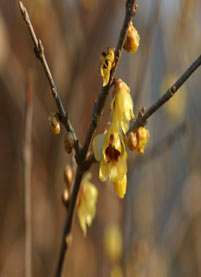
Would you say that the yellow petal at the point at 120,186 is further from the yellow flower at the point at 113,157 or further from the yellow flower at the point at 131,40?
the yellow flower at the point at 131,40

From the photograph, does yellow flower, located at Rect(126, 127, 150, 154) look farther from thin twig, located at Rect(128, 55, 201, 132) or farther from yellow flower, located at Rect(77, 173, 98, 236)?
yellow flower, located at Rect(77, 173, 98, 236)

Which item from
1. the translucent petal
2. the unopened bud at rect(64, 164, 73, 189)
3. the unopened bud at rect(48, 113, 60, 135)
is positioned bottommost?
the translucent petal

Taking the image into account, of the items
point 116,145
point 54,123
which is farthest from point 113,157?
point 54,123

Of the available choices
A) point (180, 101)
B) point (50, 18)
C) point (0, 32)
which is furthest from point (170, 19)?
point (0, 32)

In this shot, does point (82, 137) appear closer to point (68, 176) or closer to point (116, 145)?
point (68, 176)

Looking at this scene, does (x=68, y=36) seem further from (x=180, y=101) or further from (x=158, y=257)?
(x=158, y=257)

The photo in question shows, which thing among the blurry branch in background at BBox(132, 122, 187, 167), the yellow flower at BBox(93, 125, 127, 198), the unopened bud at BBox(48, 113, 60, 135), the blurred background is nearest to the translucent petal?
the yellow flower at BBox(93, 125, 127, 198)
